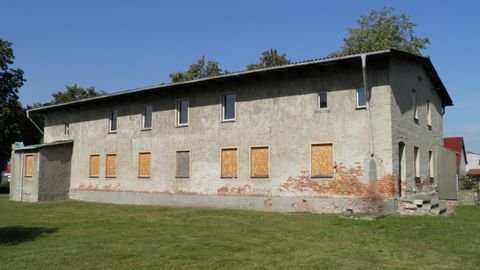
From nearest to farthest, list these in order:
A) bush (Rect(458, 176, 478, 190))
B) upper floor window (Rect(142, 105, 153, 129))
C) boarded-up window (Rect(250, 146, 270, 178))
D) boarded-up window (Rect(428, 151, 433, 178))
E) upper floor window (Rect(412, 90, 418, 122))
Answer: boarded-up window (Rect(250, 146, 270, 178))
upper floor window (Rect(412, 90, 418, 122))
boarded-up window (Rect(428, 151, 433, 178))
upper floor window (Rect(142, 105, 153, 129))
bush (Rect(458, 176, 478, 190))

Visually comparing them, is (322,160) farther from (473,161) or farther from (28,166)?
(473,161)

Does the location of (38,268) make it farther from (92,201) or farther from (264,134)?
(92,201)

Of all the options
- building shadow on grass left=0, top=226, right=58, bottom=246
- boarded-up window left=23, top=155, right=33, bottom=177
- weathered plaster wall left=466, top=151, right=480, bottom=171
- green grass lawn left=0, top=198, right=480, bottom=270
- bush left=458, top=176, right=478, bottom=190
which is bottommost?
building shadow on grass left=0, top=226, right=58, bottom=246

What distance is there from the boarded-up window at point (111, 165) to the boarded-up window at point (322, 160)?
1218cm

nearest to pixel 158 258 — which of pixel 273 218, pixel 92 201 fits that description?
pixel 273 218

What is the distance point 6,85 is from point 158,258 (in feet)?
129

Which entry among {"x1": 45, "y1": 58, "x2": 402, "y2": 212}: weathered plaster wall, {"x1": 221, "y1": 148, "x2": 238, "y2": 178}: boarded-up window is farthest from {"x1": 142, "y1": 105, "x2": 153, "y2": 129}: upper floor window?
{"x1": 221, "y1": 148, "x2": 238, "y2": 178}: boarded-up window

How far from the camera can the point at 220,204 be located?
786 inches

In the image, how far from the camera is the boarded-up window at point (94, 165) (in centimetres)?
2620

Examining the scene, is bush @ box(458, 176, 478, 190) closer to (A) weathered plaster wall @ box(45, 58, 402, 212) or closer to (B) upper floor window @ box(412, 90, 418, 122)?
(B) upper floor window @ box(412, 90, 418, 122)

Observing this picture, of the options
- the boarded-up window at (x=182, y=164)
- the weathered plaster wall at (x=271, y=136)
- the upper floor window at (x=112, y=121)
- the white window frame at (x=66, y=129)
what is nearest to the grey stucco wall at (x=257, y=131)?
the weathered plaster wall at (x=271, y=136)

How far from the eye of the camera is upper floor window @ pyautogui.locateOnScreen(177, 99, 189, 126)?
22.2 m

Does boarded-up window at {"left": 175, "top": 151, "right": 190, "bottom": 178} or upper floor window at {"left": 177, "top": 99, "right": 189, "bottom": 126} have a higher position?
upper floor window at {"left": 177, "top": 99, "right": 189, "bottom": 126}

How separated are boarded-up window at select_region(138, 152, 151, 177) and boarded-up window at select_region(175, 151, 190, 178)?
2.11 m
